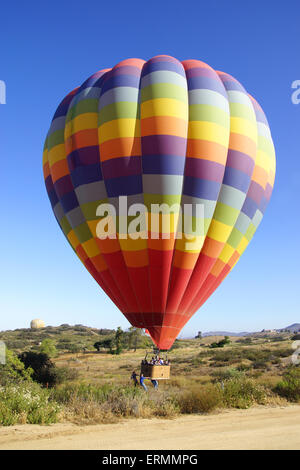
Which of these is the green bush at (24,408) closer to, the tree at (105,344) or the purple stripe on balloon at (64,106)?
the purple stripe on balloon at (64,106)

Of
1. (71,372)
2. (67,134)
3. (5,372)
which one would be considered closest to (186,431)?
(5,372)

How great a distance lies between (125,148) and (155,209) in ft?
8.35

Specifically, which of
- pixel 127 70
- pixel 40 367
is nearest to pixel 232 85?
pixel 127 70

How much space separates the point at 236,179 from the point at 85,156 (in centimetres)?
604

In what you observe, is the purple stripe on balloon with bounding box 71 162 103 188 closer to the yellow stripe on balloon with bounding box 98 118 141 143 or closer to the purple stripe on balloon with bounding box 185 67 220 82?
the yellow stripe on balloon with bounding box 98 118 141 143

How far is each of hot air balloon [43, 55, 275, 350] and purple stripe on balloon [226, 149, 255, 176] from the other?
40 millimetres

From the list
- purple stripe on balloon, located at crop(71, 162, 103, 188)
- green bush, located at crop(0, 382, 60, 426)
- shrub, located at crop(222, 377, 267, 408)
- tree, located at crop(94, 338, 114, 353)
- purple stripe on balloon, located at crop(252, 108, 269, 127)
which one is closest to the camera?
green bush, located at crop(0, 382, 60, 426)

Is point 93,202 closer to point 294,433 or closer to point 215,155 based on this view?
point 215,155

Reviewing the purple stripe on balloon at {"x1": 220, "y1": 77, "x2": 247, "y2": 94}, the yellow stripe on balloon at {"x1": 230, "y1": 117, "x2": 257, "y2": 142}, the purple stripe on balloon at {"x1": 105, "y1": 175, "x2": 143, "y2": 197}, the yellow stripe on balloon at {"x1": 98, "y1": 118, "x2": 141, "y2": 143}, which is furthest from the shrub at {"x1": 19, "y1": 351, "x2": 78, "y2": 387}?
the purple stripe on balloon at {"x1": 220, "y1": 77, "x2": 247, "y2": 94}

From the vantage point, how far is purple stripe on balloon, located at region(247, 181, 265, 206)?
1569 cm

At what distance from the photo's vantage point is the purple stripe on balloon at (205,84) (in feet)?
48.3

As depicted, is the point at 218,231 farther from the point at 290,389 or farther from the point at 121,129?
the point at 290,389

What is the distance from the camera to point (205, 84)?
14820mm
